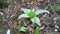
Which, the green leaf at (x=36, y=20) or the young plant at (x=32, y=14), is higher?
the young plant at (x=32, y=14)

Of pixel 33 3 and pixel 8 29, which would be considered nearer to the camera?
pixel 8 29

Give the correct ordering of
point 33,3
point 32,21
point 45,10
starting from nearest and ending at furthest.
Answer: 1. point 32,21
2. point 45,10
3. point 33,3

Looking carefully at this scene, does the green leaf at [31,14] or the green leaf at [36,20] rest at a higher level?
the green leaf at [31,14]

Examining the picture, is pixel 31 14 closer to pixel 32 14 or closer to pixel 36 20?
pixel 32 14

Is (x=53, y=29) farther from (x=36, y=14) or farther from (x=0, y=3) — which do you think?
(x=0, y=3)

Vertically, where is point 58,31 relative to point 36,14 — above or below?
below

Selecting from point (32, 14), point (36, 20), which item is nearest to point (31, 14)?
point (32, 14)

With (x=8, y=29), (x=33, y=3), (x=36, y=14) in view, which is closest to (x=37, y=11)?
(x=36, y=14)

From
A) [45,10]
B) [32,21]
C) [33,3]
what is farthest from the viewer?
[33,3]

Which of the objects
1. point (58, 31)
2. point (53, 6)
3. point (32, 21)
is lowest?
point (58, 31)

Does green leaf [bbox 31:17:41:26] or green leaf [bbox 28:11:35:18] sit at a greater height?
green leaf [bbox 28:11:35:18]
